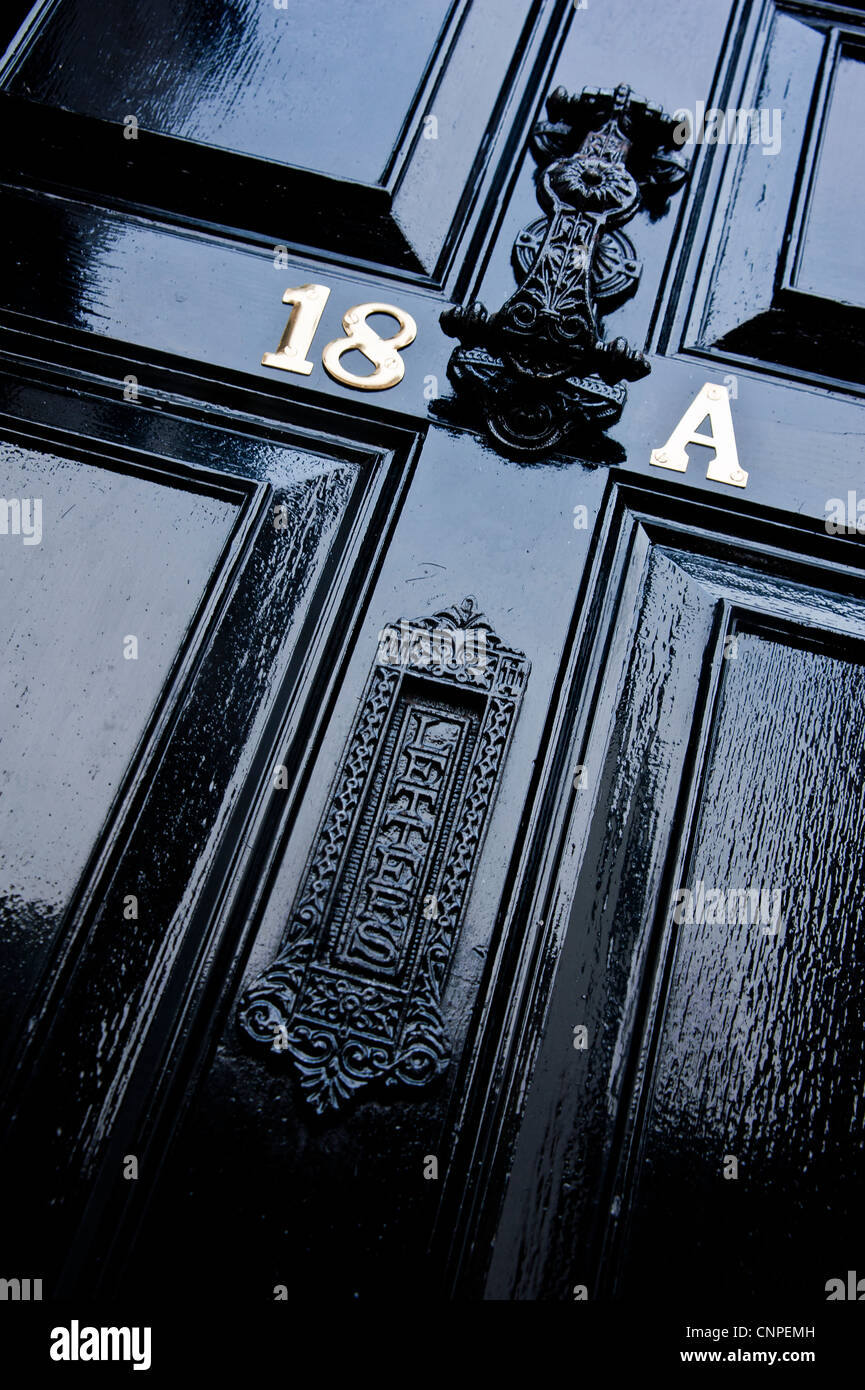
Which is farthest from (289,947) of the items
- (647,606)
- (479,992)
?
(647,606)

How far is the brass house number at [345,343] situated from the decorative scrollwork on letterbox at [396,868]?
1.30 feet

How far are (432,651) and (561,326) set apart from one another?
0.48 meters

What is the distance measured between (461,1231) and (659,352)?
3.91 ft

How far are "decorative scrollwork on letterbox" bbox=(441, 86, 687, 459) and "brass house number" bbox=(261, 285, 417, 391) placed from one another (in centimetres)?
10

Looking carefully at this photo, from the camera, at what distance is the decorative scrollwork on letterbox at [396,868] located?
103 centimetres

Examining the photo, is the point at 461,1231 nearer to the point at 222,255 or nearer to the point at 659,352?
the point at 659,352
